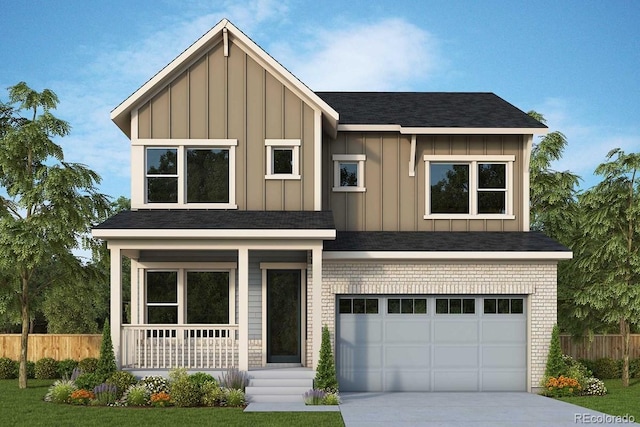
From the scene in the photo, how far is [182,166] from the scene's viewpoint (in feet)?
59.4

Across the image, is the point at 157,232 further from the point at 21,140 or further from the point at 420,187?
the point at 420,187

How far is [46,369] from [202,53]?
1118cm

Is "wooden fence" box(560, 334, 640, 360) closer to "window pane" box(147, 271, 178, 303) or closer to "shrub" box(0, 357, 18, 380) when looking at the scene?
"window pane" box(147, 271, 178, 303)

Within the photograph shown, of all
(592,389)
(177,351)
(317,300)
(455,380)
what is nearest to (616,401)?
(592,389)

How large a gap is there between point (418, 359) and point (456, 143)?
625 centimetres

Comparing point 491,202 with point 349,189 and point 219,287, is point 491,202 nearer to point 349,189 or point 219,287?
point 349,189

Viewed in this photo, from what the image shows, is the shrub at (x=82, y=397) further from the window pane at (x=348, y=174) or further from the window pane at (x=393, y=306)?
the window pane at (x=348, y=174)

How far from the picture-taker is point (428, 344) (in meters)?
17.8

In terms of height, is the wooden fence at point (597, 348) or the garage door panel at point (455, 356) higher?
the garage door panel at point (455, 356)

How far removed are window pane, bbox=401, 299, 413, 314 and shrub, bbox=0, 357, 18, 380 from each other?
12.6 metres

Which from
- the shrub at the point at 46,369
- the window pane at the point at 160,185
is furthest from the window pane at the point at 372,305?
the shrub at the point at 46,369

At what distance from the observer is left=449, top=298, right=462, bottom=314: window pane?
58.6 feet

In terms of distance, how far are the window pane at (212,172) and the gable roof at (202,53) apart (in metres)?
1.91

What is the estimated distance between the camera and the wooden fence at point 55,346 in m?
22.9
